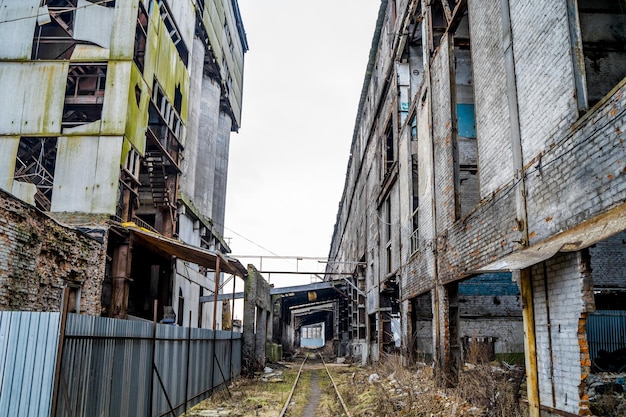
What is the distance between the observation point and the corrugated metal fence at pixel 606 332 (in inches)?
480

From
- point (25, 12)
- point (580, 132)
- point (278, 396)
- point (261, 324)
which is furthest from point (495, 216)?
point (25, 12)

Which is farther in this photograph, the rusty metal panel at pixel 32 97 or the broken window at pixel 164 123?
the broken window at pixel 164 123

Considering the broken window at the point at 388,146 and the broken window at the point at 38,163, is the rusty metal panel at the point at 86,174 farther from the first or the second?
the broken window at the point at 388,146

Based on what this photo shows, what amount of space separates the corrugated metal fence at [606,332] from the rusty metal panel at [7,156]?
17.8m

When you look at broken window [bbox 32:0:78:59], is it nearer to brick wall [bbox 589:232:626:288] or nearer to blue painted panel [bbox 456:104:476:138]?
blue painted panel [bbox 456:104:476:138]

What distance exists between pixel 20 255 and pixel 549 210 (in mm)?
10433

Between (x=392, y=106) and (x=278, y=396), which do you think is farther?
(x=392, y=106)

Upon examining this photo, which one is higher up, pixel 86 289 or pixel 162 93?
pixel 162 93

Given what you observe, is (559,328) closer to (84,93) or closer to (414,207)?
(414,207)

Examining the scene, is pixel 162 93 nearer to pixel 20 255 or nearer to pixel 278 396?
pixel 20 255

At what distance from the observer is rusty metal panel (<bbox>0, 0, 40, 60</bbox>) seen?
58.8 feet

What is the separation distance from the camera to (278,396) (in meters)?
13.8

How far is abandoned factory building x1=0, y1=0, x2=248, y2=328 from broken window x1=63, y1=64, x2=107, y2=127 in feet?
0.15

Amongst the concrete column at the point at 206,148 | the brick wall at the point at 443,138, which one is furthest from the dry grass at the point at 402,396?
the concrete column at the point at 206,148
